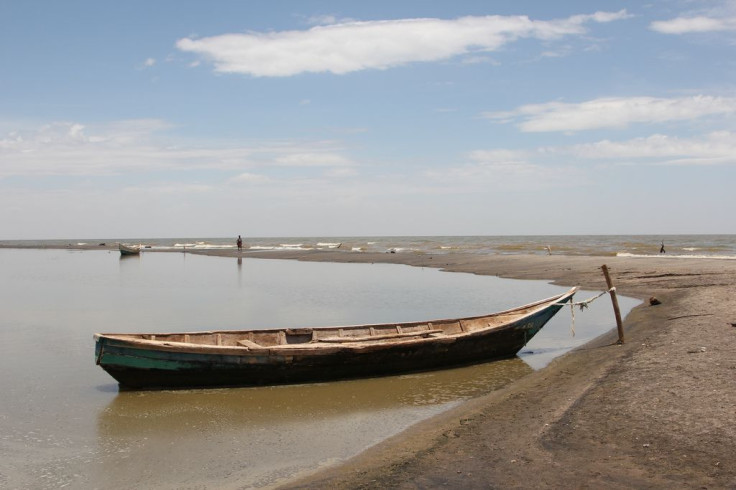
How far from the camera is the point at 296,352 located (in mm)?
11250

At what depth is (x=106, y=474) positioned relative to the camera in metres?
7.23

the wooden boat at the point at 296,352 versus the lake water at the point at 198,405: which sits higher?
the wooden boat at the point at 296,352

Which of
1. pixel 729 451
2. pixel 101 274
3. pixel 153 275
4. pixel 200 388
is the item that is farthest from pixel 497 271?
pixel 729 451

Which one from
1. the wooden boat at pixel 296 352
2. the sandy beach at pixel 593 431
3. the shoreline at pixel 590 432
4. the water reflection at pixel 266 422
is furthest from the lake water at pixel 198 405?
the sandy beach at pixel 593 431

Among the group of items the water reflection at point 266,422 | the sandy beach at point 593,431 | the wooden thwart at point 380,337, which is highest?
the wooden thwart at point 380,337

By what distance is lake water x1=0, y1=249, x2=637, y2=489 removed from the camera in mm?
7422

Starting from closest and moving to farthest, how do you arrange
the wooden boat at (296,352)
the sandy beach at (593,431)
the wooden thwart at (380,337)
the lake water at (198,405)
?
1. the sandy beach at (593,431)
2. the lake water at (198,405)
3. the wooden boat at (296,352)
4. the wooden thwart at (380,337)

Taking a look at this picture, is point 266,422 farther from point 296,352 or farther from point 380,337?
point 380,337

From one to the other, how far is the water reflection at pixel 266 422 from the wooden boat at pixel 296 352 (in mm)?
247

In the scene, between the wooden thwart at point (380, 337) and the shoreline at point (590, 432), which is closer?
the shoreline at point (590, 432)

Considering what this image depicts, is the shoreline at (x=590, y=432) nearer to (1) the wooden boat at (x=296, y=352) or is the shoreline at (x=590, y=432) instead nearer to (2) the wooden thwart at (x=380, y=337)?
(1) the wooden boat at (x=296, y=352)

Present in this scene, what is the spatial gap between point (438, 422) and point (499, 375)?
11.8ft

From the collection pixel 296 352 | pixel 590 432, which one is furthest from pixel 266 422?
pixel 590 432

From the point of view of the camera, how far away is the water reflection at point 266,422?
7.48m
